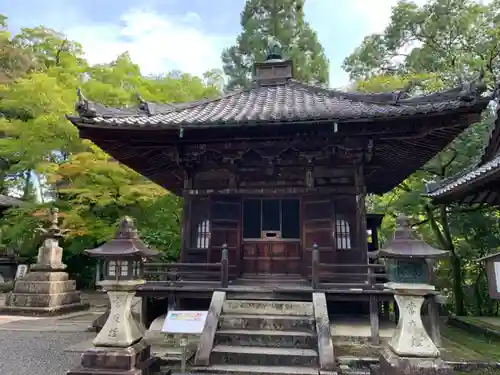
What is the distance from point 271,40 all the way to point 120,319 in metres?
24.8

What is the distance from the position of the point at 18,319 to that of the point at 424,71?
22.5 meters

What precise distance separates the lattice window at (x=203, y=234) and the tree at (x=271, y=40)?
18858mm

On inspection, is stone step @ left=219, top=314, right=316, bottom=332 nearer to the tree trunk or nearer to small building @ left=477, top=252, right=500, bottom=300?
small building @ left=477, top=252, right=500, bottom=300

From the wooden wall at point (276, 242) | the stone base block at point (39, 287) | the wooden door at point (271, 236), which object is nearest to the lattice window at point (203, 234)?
the wooden wall at point (276, 242)

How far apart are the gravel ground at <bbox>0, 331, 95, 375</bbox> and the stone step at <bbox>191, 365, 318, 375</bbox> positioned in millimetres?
2550

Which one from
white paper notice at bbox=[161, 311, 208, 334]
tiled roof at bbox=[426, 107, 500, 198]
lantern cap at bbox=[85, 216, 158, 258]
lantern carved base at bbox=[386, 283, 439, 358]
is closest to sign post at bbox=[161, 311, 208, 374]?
white paper notice at bbox=[161, 311, 208, 334]

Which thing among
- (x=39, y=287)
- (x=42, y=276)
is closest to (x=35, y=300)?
(x=39, y=287)

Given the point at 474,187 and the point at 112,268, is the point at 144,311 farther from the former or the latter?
the point at 474,187

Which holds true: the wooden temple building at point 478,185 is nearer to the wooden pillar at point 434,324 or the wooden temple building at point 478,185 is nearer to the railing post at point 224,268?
the wooden pillar at point 434,324

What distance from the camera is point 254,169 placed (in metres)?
9.84

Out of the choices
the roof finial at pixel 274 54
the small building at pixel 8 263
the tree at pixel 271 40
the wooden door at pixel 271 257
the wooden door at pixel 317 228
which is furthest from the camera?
the tree at pixel 271 40

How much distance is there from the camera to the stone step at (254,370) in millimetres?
5898

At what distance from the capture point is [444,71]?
18719 millimetres

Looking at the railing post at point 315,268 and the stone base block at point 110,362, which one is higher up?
the railing post at point 315,268
